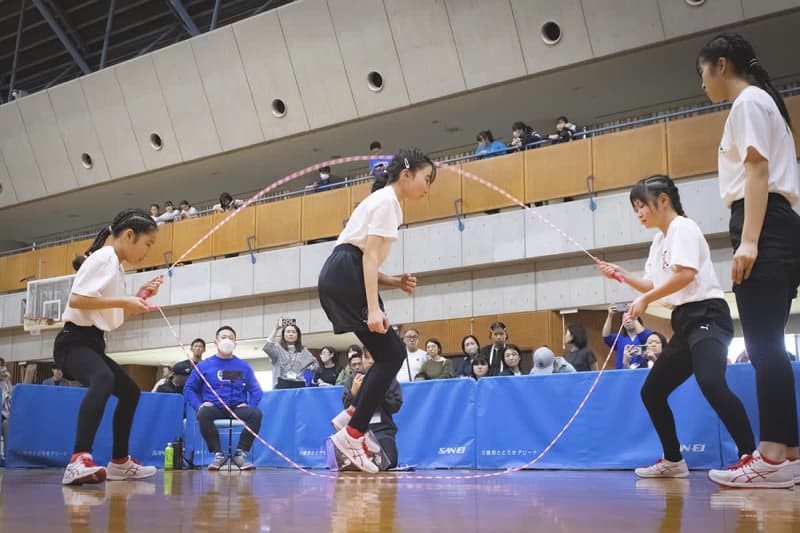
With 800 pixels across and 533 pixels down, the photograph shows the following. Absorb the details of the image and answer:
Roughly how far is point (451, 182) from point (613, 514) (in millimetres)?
13582

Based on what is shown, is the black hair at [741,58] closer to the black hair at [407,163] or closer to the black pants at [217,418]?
the black hair at [407,163]

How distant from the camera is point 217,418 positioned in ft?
28.3

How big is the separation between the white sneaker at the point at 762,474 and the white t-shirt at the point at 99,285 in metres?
3.29

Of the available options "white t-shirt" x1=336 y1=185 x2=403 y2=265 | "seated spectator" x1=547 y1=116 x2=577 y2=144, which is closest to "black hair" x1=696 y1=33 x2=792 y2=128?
"white t-shirt" x1=336 y1=185 x2=403 y2=265

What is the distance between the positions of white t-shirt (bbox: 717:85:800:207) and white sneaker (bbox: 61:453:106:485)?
3.40m

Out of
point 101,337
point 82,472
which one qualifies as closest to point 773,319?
point 82,472

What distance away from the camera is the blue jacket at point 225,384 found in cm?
864

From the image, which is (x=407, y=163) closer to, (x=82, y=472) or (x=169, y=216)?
(x=82, y=472)

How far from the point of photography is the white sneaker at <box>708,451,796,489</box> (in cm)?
358

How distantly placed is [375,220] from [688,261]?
1.56 meters

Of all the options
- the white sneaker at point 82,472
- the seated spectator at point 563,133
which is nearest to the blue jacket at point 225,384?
the white sneaker at point 82,472

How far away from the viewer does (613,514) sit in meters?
2.52

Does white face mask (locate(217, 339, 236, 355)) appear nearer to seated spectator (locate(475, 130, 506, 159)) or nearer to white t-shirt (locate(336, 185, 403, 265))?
white t-shirt (locate(336, 185, 403, 265))

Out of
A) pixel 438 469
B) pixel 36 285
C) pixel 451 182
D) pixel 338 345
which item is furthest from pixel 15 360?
pixel 438 469
